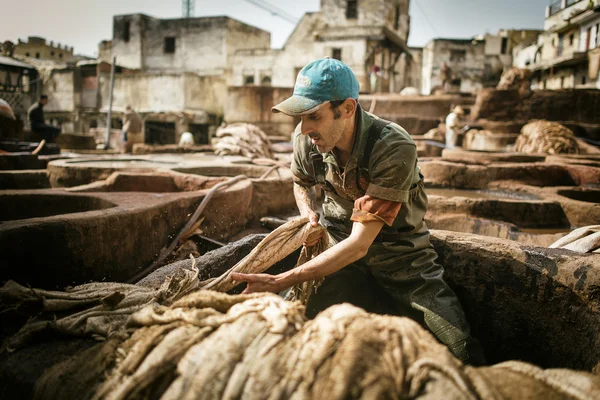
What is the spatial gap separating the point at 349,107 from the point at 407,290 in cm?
100

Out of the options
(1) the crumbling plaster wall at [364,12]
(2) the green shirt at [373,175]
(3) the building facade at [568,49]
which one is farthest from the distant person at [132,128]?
(3) the building facade at [568,49]

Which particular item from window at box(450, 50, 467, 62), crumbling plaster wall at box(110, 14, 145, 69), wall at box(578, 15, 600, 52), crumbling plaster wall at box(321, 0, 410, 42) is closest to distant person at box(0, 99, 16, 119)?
crumbling plaster wall at box(321, 0, 410, 42)

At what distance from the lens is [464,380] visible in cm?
90

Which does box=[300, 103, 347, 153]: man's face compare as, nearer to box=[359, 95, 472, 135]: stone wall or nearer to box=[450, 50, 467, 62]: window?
box=[359, 95, 472, 135]: stone wall

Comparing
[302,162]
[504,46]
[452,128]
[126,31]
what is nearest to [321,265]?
[302,162]

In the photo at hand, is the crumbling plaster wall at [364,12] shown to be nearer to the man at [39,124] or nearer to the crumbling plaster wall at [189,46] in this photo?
the crumbling plaster wall at [189,46]

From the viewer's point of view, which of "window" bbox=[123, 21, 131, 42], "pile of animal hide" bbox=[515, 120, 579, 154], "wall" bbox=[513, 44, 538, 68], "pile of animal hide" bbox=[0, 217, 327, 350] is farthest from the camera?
"wall" bbox=[513, 44, 538, 68]

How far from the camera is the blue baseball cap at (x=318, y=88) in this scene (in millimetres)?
1834

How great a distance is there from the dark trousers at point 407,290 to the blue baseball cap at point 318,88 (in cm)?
86

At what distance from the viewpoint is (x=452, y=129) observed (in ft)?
36.1

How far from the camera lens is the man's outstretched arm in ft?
5.30

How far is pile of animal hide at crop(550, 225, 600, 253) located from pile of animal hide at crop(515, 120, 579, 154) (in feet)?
26.4

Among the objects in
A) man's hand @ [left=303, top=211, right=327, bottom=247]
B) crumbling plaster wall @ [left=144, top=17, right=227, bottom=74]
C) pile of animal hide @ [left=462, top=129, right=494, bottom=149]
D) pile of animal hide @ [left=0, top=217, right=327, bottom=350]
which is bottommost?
pile of animal hide @ [left=0, top=217, right=327, bottom=350]

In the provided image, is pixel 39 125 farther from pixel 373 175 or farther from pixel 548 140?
pixel 548 140
